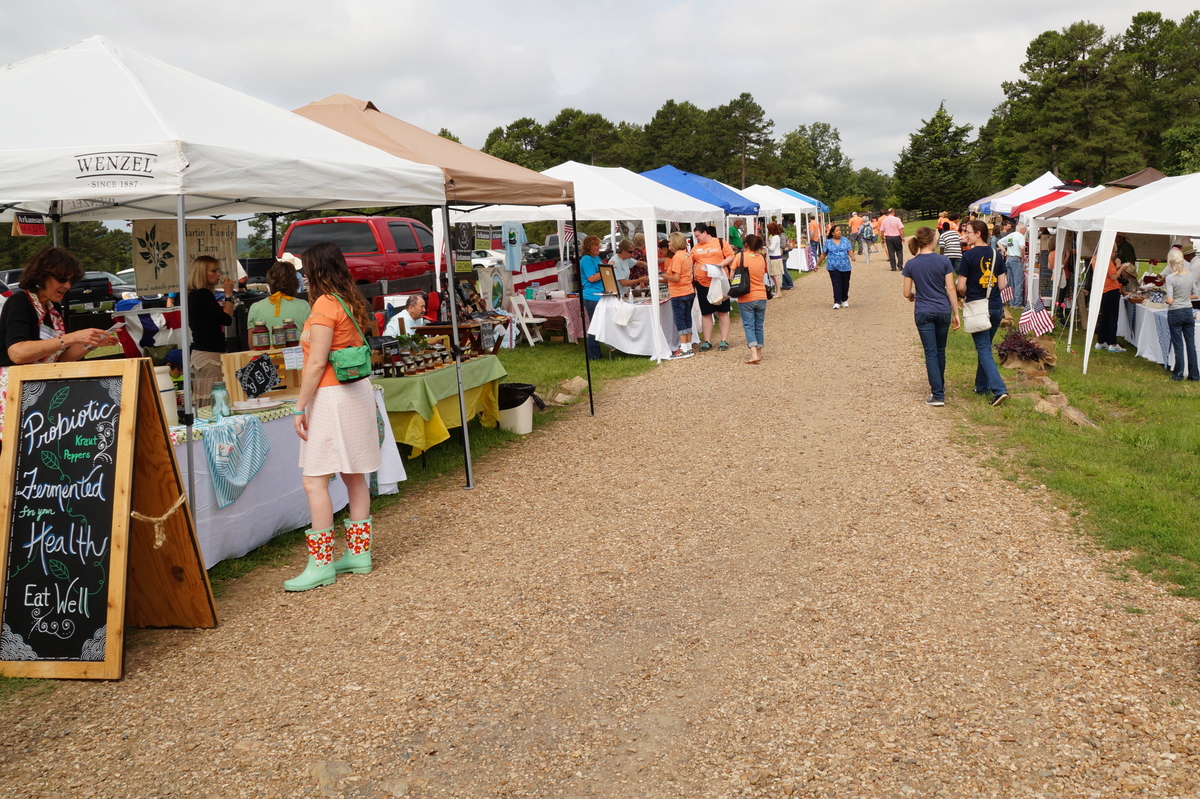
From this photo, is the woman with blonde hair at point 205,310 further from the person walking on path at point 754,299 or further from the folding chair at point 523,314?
the folding chair at point 523,314

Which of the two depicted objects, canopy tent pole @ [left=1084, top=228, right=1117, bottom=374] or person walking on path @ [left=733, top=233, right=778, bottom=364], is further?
person walking on path @ [left=733, top=233, right=778, bottom=364]

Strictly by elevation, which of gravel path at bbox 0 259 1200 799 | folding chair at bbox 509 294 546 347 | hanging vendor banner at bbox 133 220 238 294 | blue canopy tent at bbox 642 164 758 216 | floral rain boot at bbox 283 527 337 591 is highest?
blue canopy tent at bbox 642 164 758 216

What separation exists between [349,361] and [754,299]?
815 centimetres

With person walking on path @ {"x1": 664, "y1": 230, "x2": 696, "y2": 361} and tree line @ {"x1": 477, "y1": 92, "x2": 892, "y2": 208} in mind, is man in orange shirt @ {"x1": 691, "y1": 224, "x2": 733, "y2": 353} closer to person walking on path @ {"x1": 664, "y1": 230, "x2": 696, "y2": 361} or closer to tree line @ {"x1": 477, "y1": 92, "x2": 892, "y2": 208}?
person walking on path @ {"x1": 664, "y1": 230, "x2": 696, "y2": 361}

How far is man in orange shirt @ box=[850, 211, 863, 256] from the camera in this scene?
34312 millimetres

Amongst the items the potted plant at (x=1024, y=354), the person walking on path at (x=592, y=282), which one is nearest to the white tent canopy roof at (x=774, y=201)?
the person walking on path at (x=592, y=282)

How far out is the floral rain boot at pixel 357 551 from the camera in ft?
16.5

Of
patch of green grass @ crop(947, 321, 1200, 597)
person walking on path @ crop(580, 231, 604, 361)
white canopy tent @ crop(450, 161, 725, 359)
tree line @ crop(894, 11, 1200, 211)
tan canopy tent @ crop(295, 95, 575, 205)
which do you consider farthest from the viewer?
tree line @ crop(894, 11, 1200, 211)

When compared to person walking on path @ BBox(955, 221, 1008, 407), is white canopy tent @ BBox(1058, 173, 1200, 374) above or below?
above

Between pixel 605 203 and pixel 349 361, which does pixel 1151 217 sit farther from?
pixel 349 361

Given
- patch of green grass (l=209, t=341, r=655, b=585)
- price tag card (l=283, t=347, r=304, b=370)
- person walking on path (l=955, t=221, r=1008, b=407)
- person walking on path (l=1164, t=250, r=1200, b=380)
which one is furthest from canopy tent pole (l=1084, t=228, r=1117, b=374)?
price tag card (l=283, t=347, r=304, b=370)

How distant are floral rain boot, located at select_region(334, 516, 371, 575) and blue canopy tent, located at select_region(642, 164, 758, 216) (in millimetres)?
13578

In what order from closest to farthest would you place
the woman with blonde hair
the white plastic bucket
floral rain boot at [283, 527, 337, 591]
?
floral rain boot at [283, 527, 337, 591] < the woman with blonde hair < the white plastic bucket

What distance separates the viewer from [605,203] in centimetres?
1259
